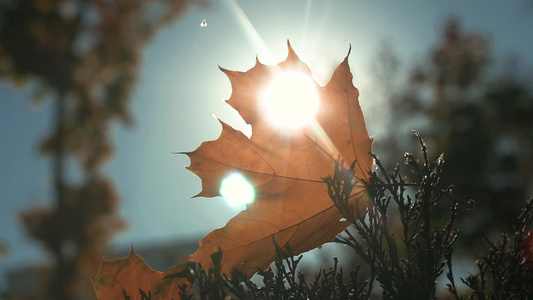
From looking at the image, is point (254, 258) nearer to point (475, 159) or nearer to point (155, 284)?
point (155, 284)

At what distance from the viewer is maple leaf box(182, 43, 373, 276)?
52 cm

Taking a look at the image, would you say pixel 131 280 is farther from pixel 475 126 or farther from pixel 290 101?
pixel 475 126

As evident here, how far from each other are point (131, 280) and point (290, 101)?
28 cm

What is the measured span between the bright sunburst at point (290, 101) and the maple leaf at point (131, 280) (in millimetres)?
222

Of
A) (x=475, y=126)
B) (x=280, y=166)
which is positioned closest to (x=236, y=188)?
(x=280, y=166)

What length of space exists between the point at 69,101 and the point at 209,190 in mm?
11966

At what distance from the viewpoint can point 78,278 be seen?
10578 millimetres

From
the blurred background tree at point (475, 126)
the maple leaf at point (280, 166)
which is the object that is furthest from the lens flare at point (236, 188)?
the blurred background tree at point (475, 126)

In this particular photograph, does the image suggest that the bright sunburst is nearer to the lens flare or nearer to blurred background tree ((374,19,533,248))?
the lens flare

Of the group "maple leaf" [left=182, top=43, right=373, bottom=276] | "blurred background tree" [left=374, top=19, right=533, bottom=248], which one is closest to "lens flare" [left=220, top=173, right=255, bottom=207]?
"maple leaf" [left=182, top=43, right=373, bottom=276]

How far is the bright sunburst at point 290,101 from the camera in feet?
1.73

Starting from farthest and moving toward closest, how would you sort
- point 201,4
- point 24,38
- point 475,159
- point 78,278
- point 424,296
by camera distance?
1. point 201,4
2. point 24,38
3. point 78,278
4. point 475,159
5. point 424,296

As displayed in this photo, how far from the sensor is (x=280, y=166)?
0.55 meters

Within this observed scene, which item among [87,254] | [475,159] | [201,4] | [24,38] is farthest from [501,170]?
[24,38]
